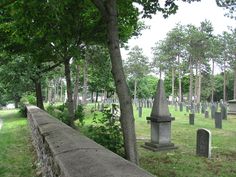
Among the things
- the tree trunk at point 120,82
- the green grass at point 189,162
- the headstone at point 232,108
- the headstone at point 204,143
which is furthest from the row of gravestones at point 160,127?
the headstone at point 232,108

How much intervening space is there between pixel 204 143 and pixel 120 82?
4256 millimetres

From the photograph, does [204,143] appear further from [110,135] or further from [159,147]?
[110,135]

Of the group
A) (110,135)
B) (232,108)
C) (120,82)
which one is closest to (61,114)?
(110,135)

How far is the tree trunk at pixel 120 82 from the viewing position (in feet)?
22.6

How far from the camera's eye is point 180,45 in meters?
61.4

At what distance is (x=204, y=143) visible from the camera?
9961 millimetres

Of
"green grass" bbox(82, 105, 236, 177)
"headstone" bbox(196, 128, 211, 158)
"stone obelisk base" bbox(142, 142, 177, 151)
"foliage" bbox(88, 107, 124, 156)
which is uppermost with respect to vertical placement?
"foliage" bbox(88, 107, 124, 156)

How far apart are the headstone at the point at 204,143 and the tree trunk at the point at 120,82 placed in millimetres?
3572

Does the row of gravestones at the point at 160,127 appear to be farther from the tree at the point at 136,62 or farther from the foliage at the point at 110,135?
the tree at the point at 136,62

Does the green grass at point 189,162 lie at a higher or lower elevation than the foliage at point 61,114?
lower

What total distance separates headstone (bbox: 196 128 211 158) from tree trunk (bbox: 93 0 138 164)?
3.57 meters

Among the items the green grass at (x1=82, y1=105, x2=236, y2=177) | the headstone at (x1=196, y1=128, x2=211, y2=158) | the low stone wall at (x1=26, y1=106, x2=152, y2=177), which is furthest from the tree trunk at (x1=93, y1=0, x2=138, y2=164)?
the headstone at (x1=196, y1=128, x2=211, y2=158)

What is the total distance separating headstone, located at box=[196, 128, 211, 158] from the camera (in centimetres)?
984

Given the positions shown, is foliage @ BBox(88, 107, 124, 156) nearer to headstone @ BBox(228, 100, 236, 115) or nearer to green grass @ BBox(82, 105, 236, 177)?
green grass @ BBox(82, 105, 236, 177)
